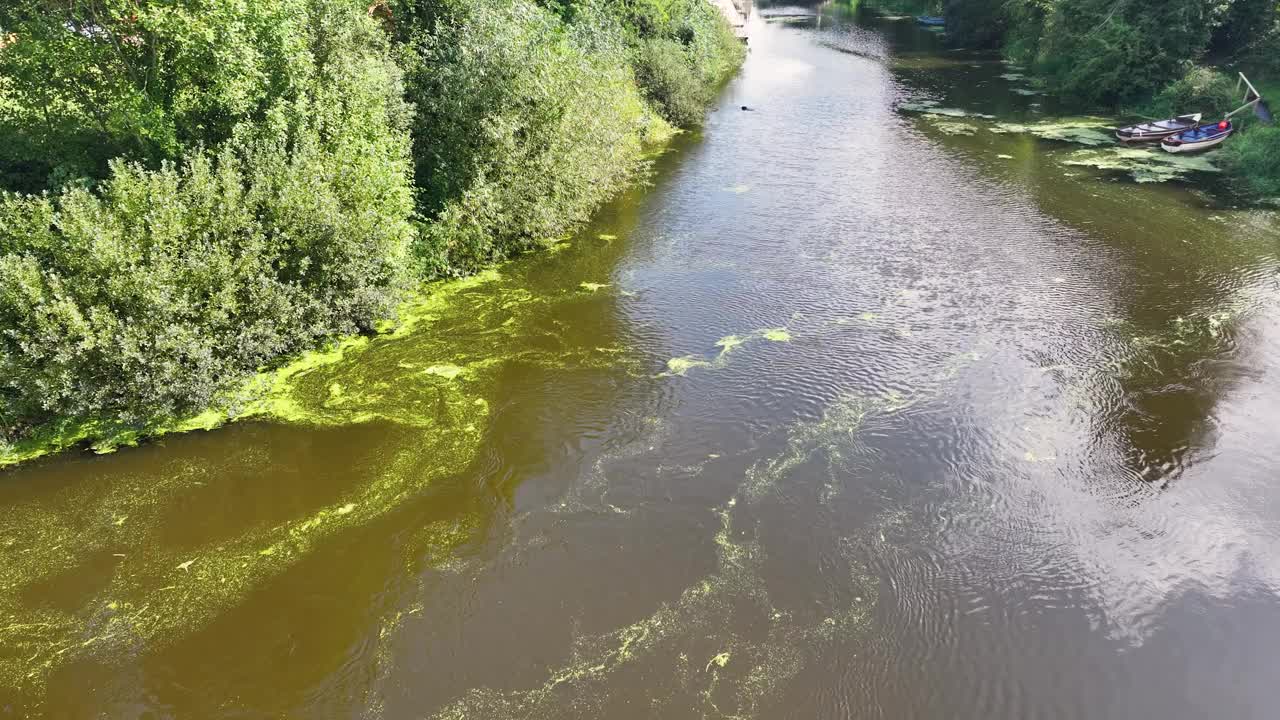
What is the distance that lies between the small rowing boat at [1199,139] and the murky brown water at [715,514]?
10.0 metres

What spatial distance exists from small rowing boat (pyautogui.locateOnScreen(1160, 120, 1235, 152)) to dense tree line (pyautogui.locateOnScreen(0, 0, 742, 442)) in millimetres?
25043

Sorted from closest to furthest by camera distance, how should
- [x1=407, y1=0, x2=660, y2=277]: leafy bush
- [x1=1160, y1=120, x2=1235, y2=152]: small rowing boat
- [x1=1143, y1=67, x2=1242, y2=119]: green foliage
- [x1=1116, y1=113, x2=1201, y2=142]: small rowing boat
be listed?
[x1=407, y1=0, x2=660, y2=277]: leafy bush
[x1=1160, y1=120, x2=1235, y2=152]: small rowing boat
[x1=1116, y1=113, x2=1201, y2=142]: small rowing boat
[x1=1143, y1=67, x2=1242, y2=119]: green foliage

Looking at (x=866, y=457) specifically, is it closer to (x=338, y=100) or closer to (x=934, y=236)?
(x=934, y=236)

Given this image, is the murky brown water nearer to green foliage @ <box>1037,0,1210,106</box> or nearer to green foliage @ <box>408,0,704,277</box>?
green foliage @ <box>408,0,704,277</box>

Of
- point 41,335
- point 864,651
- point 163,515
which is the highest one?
point 41,335

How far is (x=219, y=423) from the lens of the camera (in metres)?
14.4

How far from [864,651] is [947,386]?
753cm

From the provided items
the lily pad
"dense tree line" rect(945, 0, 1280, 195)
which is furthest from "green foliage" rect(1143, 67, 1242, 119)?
the lily pad

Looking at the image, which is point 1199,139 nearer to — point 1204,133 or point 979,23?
point 1204,133

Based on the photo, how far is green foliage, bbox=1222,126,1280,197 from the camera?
85.6 ft

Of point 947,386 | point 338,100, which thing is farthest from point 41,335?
point 947,386

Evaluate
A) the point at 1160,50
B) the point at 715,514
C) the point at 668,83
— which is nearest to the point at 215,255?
the point at 715,514

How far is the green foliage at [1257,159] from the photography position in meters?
26.1

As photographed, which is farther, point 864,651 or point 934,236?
point 934,236
